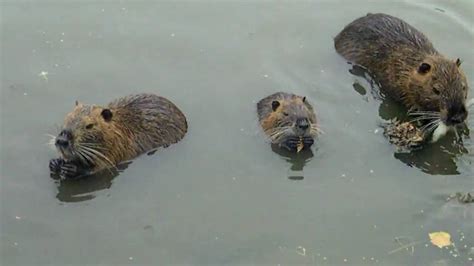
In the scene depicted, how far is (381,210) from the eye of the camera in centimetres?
555

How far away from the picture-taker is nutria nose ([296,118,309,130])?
5977mm

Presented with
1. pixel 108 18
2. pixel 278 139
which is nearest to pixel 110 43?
pixel 108 18

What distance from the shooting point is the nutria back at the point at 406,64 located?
20.5 ft

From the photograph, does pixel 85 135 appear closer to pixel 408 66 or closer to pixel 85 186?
pixel 85 186

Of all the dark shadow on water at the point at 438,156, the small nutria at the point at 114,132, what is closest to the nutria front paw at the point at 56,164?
the small nutria at the point at 114,132

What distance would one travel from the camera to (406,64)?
6.86 meters

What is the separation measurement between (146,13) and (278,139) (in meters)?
2.45

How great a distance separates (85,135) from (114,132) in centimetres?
27

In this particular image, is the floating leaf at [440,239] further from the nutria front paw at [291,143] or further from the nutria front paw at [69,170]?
the nutria front paw at [69,170]

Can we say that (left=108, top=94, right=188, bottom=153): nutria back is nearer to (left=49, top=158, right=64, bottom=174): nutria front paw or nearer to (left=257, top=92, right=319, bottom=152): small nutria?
(left=49, top=158, right=64, bottom=174): nutria front paw

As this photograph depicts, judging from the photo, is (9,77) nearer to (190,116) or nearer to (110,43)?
(110,43)

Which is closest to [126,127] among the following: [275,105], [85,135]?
[85,135]

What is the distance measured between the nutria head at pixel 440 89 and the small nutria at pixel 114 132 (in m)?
2.07

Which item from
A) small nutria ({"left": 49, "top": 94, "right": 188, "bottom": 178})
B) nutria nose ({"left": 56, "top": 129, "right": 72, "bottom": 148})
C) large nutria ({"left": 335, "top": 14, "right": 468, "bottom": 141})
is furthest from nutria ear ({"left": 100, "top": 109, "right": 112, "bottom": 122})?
large nutria ({"left": 335, "top": 14, "right": 468, "bottom": 141})
